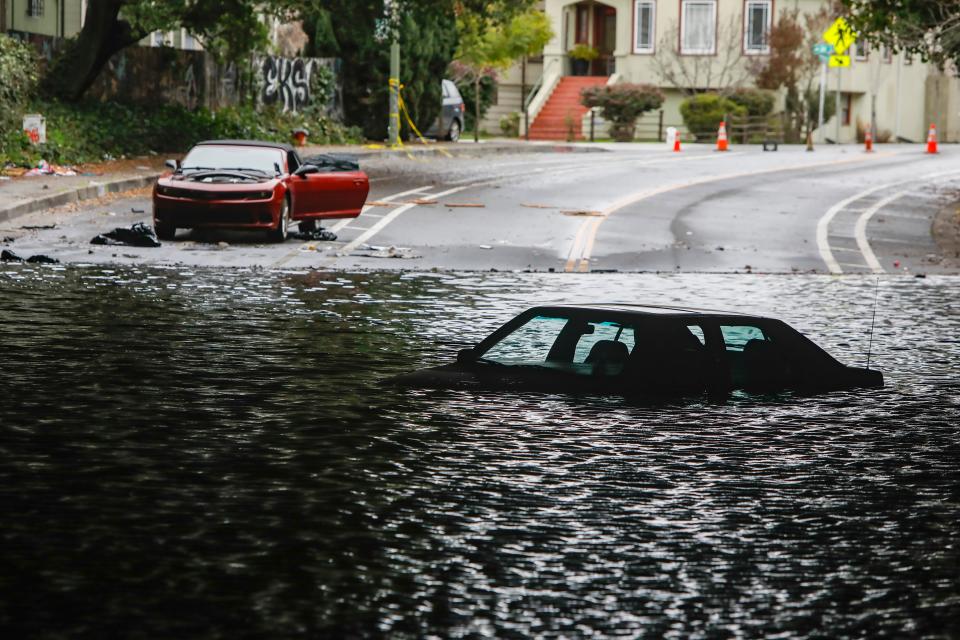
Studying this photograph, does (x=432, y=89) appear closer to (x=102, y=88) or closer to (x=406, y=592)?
(x=102, y=88)

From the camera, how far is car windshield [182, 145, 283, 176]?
84.1 ft

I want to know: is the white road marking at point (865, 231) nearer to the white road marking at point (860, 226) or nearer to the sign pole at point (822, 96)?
the white road marking at point (860, 226)

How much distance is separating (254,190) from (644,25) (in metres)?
50.4

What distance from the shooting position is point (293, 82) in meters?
50.4

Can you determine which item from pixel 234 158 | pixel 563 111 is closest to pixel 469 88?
pixel 563 111

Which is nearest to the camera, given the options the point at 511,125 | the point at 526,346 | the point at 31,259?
the point at 526,346

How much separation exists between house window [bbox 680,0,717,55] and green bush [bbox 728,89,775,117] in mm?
4684

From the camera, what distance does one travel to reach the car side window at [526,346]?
14.5 meters

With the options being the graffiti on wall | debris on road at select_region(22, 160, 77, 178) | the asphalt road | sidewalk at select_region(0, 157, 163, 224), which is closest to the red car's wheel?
the asphalt road

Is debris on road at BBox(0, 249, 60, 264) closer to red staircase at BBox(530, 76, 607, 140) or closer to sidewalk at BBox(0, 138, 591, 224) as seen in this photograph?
sidewalk at BBox(0, 138, 591, 224)

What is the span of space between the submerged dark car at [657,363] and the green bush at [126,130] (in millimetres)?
22785

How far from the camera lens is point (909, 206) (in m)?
34.7

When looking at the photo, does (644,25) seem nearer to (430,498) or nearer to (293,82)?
(293,82)

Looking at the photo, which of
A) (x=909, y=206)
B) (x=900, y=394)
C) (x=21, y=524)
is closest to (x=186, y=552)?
(x=21, y=524)
